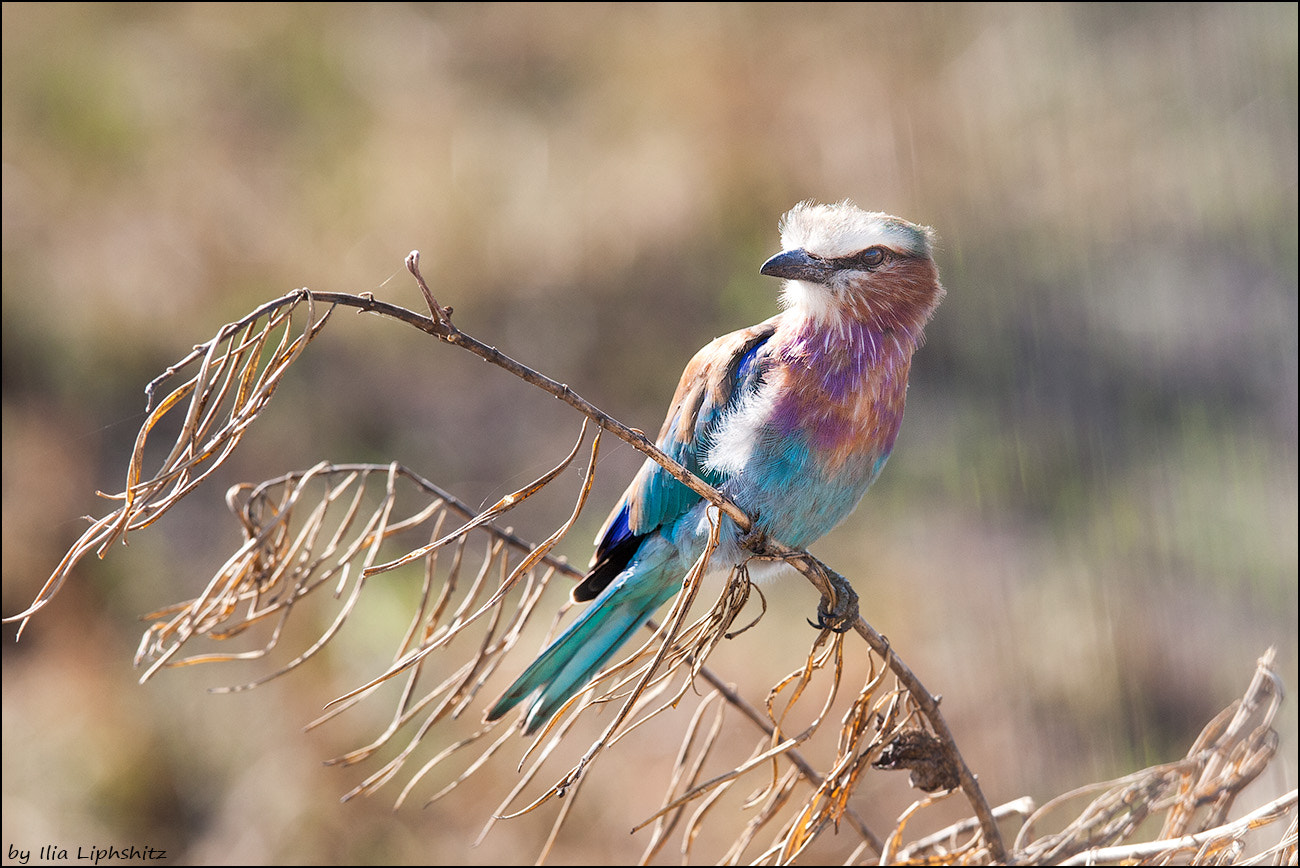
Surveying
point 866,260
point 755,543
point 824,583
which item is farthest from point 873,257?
point 824,583

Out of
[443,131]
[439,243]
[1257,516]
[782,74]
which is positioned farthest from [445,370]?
[1257,516]

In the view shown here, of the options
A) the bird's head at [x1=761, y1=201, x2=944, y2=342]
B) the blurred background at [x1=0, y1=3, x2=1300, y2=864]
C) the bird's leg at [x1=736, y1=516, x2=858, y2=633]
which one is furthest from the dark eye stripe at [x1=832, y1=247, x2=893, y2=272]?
the blurred background at [x1=0, y1=3, x2=1300, y2=864]

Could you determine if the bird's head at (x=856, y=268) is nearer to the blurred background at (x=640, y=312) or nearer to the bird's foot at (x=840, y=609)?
the bird's foot at (x=840, y=609)

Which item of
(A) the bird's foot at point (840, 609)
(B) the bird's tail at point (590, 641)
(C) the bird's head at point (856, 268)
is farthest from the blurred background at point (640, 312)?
(C) the bird's head at point (856, 268)

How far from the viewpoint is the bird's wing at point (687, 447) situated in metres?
2.06

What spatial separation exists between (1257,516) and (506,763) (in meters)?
3.53

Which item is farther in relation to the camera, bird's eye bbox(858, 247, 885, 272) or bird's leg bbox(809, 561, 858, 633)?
bird's eye bbox(858, 247, 885, 272)

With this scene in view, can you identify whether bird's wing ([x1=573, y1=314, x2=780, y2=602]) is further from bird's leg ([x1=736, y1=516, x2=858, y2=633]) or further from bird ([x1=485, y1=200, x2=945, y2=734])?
bird's leg ([x1=736, y1=516, x2=858, y2=633])

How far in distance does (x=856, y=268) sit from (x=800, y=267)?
0.37 ft

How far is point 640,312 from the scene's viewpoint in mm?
5828

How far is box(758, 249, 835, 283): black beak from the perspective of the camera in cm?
198

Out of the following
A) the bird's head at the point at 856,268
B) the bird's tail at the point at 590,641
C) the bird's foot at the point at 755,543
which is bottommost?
the bird's tail at the point at 590,641

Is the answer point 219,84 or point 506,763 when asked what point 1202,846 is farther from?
point 219,84

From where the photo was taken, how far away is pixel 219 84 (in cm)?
693
